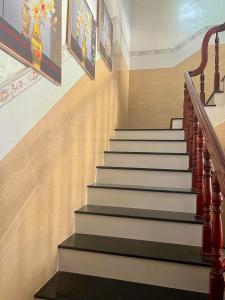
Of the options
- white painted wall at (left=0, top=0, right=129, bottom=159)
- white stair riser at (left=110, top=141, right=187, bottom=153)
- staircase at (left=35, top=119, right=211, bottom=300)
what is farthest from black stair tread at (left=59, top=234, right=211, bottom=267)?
white stair riser at (left=110, top=141, right=187, bottom=153)

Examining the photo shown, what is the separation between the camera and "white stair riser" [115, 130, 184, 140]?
120 inches

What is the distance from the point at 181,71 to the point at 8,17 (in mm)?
3790

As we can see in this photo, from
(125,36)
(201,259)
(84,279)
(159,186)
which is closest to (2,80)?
(84,279)

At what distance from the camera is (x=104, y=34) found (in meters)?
2.74

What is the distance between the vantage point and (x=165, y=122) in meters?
4.45

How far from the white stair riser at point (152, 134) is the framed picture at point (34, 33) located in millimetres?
1709

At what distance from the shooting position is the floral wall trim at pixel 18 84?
3.71ft

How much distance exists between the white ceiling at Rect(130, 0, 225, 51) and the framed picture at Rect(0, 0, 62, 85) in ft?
10.9

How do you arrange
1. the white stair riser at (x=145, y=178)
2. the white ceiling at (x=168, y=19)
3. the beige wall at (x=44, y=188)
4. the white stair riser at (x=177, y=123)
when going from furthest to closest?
the white ceiling at (x=168, y=19) < the white stair riser at (x=177, y=123) < the white stair riser at (x=145, y=178) < the beige wall at (x=44, y=188)

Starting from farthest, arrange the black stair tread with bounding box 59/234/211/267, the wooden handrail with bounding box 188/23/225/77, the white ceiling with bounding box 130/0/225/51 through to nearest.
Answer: the white ceiling with bounding box 130/0/225/51
the wooden handrail with bounding box 188/23/225/77
the black stair tread with bounding box 59/234/211/267

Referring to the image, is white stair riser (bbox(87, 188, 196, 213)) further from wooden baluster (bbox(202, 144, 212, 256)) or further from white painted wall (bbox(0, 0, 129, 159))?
white painted wall (bbox(0, 0, 129, 159))

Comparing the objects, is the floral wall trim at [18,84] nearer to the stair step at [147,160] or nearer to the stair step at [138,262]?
the stair step at [138,262]

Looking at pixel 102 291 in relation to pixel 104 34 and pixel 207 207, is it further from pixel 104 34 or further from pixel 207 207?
pixel 104 34

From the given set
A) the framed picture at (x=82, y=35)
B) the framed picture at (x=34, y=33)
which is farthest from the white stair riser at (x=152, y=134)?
the framed picture at (x=34, y=33)
